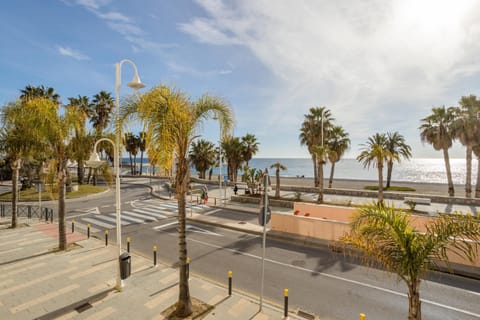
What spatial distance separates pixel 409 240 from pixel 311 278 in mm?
5781

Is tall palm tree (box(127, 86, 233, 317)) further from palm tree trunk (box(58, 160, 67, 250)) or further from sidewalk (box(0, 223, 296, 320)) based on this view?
palm tree trunk (box(58, 160, 67, 250))

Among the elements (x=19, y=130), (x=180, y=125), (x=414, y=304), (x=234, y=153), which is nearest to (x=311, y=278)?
(x=414, y=304)

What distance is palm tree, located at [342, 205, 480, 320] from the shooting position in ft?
15.9

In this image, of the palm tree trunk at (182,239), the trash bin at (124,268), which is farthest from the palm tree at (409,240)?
the trash bin at (124,268)

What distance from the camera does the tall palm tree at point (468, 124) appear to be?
25344 millimetres

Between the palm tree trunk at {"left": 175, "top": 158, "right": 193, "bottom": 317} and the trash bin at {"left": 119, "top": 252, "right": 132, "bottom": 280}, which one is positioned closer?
the palm tree trunk at {"left": 175, "top": 158, "right": 193, "bottom": 317}

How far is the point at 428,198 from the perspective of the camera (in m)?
24.7

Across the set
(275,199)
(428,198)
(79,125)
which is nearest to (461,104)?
(428,198)

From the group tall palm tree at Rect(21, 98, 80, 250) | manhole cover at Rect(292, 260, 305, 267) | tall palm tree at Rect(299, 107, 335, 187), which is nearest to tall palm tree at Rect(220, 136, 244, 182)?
tall palm tree at Rect(299, 107, 335, 187)

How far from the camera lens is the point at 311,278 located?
984 cm

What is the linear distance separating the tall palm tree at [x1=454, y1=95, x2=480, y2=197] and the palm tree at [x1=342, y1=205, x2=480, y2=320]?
28137mm

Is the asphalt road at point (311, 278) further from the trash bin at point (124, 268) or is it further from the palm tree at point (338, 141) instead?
the palm tree at point (338, 141)

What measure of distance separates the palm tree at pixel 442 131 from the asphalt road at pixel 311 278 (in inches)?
930

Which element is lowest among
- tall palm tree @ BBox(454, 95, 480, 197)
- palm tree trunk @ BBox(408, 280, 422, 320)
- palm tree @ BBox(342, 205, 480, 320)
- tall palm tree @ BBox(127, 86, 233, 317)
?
palm tree trunk @ BBox(408, 280, 422, 320)
